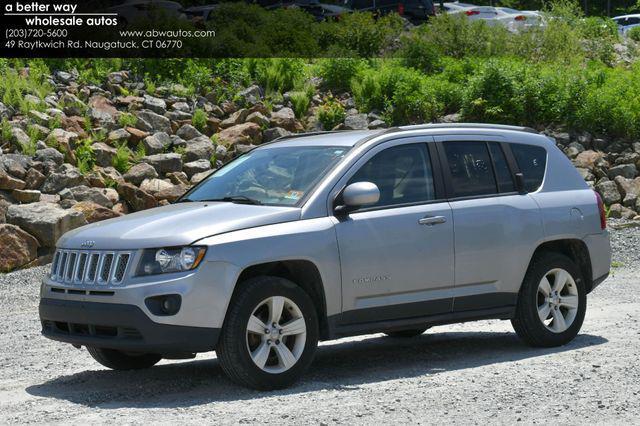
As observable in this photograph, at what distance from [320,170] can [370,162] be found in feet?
1.33

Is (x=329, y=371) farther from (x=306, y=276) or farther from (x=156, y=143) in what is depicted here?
(x=156, y=143)

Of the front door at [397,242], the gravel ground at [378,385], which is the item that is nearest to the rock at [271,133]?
the gravel ground at [378,385]

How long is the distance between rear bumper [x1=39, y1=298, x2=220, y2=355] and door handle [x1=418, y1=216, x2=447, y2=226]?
2.00 meters

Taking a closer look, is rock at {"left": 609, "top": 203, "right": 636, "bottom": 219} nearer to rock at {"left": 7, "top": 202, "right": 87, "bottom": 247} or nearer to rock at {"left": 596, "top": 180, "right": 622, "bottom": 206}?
rock at {"left": 596, "top": 180, "right": 622, "bottom": 206}

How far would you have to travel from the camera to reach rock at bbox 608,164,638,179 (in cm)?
2211

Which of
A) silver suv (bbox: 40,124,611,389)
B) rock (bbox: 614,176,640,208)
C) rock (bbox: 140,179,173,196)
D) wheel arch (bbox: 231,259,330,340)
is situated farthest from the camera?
rock (bbox: 614,176,640,208)

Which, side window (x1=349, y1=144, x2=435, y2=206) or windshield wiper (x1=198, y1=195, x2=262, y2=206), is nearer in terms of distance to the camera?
windshield wiper (x1=198, y1=195, x2=262, y2=206)

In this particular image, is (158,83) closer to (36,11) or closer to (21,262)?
(36,11)

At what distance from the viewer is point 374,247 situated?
332 inches

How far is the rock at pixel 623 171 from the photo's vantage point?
22.1 metres

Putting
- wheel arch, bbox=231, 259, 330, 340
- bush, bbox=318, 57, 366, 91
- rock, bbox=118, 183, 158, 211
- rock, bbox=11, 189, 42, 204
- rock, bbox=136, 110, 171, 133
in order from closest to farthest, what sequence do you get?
wheel arch, bbox=231, 259, 330, 340 < rock, bbox=11, 189, 42, 204 < rock, bbox=118, 183, 158, 211 < rock, bbox=136, 110, 171, 133 < bush, bbox=318, 57, 366, 91

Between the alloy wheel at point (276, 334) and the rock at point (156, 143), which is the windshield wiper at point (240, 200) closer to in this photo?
the alloy wheel at point (276, 334)

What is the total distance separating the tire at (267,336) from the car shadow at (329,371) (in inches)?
5.3

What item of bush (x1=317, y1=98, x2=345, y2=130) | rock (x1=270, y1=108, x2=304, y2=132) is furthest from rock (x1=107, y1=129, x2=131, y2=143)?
bush (x1=317, y1=98, x2=345, y2=130)
